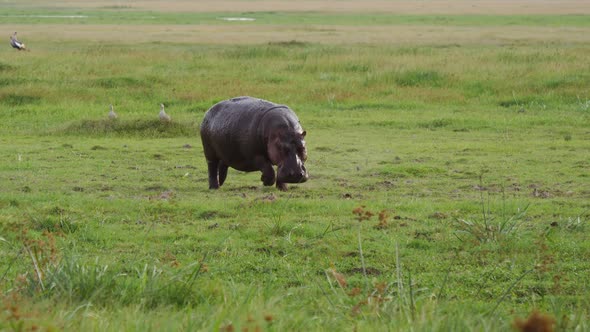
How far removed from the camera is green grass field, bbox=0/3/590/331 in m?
4.70

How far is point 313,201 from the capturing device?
30.8 feet

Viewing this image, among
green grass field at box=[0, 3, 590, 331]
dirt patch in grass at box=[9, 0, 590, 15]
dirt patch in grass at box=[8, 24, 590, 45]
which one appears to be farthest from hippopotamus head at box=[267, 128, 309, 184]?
dirt patch in grass at box=[9, 0, 590, 15]

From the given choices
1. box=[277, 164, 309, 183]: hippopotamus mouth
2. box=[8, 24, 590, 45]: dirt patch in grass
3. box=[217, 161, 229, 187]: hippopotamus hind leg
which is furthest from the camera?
box=[8, 24, 590, 45]: dirt patch in grass

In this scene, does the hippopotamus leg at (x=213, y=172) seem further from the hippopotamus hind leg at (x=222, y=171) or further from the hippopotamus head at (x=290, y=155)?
the hippopotamus head at (x=290, y=155)

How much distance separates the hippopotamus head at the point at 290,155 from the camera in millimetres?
9625

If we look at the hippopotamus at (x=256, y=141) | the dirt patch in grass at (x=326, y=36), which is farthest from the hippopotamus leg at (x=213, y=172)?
the dirt patch in grass at (x=326, y=36)

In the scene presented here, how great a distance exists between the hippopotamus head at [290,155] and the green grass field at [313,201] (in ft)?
1.06

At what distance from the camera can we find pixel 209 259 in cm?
702

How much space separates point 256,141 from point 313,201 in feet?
3.63

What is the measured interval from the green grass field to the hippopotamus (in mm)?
330

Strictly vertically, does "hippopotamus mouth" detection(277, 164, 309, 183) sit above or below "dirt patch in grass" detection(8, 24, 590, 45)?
above

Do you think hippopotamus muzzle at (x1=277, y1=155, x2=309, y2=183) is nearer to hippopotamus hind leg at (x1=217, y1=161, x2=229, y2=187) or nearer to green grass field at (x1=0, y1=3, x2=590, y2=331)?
green grass field at (x1=0, y1=3, x2=590, y2=331)

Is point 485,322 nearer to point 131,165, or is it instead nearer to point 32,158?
point 131,165

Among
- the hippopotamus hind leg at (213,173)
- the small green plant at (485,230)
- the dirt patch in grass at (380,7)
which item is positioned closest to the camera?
the small green plant at (485,230)
